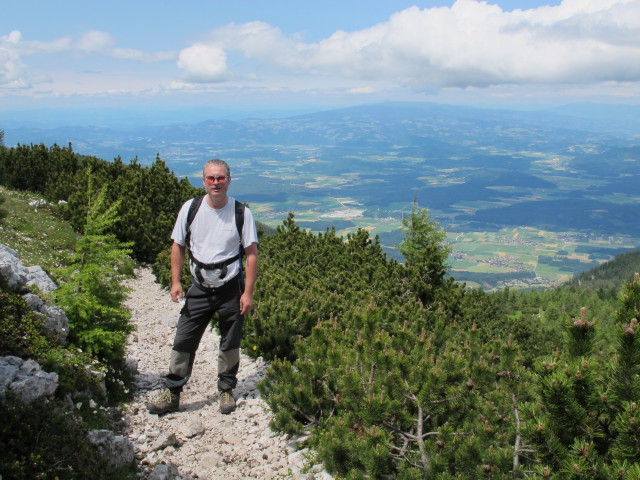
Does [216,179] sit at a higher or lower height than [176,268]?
higher

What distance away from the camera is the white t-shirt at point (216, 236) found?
539 cm

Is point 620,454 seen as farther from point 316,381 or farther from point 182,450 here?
point 182,450

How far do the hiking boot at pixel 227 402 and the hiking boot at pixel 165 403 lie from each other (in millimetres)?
577

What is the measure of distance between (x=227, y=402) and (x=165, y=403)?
801mm

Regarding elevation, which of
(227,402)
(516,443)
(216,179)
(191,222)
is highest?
(216,179)

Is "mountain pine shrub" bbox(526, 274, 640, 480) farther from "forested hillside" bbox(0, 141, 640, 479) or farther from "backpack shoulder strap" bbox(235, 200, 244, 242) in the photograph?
"backpack shoulder strap" bbox(235, 200, 244, 242)

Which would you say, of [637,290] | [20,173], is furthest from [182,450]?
[20,173]

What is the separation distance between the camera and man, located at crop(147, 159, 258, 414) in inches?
212

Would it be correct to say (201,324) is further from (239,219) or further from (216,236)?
(239,219)

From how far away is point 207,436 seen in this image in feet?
17.8

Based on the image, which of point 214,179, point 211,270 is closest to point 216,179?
point 214,179

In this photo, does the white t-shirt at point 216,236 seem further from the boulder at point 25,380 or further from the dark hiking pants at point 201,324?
the boulder at point 25,380

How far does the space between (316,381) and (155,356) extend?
144 inches


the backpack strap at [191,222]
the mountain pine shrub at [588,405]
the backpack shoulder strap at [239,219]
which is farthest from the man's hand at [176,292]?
the mountain pine shrub at [588,405]
